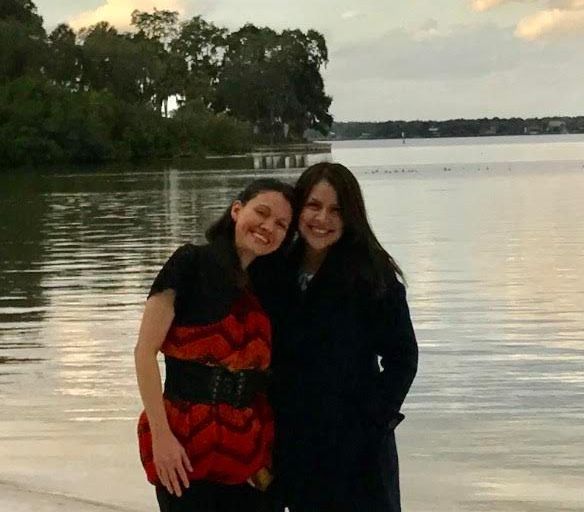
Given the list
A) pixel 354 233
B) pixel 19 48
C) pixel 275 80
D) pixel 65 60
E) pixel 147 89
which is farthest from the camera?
pixel 275 80

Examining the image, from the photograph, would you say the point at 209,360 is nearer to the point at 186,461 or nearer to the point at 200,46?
the point at 186,461

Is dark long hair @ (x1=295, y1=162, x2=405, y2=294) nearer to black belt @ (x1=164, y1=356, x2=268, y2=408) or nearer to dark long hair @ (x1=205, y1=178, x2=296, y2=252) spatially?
dark long hair @ (x1=205, y1=178, x2=296, y2=252)

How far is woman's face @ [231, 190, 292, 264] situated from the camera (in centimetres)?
330

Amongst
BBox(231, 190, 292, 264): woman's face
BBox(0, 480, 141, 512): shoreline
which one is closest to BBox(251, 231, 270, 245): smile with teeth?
BBox(231, 190, 292, 264): woman's face

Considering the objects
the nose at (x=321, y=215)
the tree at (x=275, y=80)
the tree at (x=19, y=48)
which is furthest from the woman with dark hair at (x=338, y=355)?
the tree at (x=275, y=80)

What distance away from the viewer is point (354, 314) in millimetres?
3309

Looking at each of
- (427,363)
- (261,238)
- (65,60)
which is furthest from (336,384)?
(65,60)

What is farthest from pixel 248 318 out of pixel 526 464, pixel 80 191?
pixel 80 191

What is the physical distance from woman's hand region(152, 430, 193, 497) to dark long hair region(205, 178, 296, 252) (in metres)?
0.58

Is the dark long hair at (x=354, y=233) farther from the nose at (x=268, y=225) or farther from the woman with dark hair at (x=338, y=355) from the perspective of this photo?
the nose at (x=268, y=225)

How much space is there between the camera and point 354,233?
3.35 meters

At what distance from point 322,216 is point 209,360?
0.52 m

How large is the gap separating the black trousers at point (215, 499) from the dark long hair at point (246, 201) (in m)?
0.71

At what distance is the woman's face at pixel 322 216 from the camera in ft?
10.9
